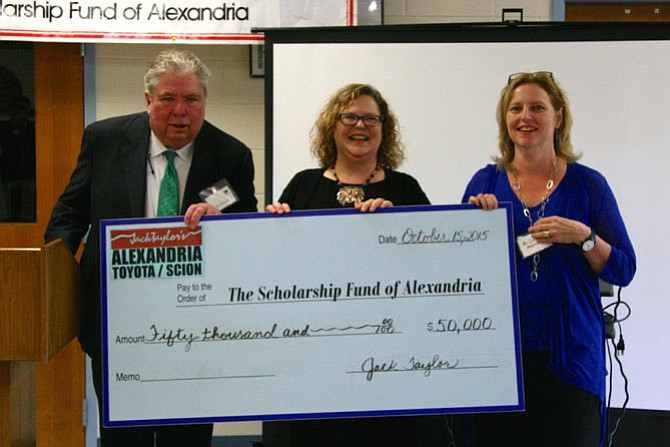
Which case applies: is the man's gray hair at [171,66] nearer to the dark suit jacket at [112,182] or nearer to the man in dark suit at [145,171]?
the man in dark suit at [145,171]

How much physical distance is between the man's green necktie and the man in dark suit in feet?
0.05

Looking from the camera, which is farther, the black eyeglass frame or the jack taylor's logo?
the black eyeglass frame

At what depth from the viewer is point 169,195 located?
2262 millimetres

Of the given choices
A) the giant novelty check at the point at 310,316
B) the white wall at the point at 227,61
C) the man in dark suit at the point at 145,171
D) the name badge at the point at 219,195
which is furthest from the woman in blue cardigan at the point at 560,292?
the white wall at the point at 227,61

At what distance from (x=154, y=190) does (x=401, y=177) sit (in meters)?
0.75

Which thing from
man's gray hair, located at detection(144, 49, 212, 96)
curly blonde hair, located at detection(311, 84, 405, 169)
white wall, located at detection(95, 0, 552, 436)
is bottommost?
curly blonde hair, located at detection(311, 84, 405, 169)

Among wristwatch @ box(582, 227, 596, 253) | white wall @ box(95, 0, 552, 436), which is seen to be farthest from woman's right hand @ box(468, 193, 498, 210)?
white wall @ box(95, 0, 552, 436)

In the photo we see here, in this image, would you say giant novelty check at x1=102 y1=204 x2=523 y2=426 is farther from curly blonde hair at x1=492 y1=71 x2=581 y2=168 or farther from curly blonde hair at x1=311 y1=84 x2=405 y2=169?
curly blonde hair at x1=492 y1=71 x2=581 y2=168

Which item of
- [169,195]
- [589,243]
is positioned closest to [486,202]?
[589,243]

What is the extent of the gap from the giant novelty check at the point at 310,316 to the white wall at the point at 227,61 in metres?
1.51

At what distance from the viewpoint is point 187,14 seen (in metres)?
3.27

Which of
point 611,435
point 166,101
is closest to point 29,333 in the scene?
point 166,101

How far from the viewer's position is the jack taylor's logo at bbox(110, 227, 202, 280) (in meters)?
2.08

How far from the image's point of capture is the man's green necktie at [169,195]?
2.26 metres
